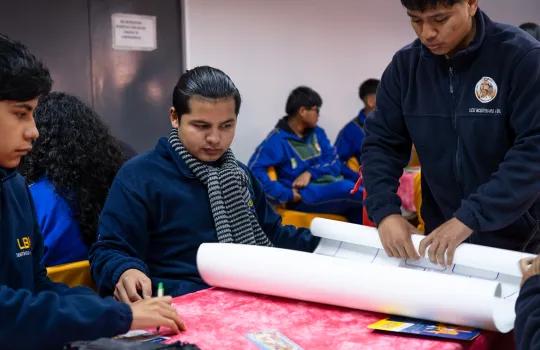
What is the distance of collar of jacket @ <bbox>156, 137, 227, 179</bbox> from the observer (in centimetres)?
186

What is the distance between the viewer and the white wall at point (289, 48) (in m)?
4.71

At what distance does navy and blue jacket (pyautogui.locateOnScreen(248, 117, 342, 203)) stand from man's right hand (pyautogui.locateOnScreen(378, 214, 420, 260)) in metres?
2.94

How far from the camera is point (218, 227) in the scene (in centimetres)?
183

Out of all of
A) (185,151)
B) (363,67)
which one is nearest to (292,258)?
(185,151)

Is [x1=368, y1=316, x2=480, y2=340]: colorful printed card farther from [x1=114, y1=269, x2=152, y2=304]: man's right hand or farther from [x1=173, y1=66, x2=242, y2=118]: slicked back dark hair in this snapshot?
[x1=173, y1=66, x2=242, y2=118]: slicked back dark hair

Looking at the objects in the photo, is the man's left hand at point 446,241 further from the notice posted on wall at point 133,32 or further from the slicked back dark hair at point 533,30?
the notice posted on wall at point 133,32

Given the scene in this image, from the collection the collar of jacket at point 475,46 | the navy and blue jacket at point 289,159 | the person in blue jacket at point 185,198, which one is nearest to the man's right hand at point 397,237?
the person in blue jacket at point 185,198

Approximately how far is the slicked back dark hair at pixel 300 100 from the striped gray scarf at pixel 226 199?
3.06m

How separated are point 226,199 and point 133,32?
9.18ft

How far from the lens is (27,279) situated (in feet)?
5.08

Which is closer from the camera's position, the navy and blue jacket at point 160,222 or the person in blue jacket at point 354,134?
the navy and blue jacket at point 160,222

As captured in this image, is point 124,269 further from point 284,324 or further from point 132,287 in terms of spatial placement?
point 284,324

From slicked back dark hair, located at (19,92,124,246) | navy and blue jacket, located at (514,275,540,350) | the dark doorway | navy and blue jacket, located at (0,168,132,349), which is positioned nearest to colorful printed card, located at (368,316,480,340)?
navy and blue jacket, located at (514,275,540,350)

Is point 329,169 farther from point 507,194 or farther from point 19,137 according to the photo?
point 19,137
